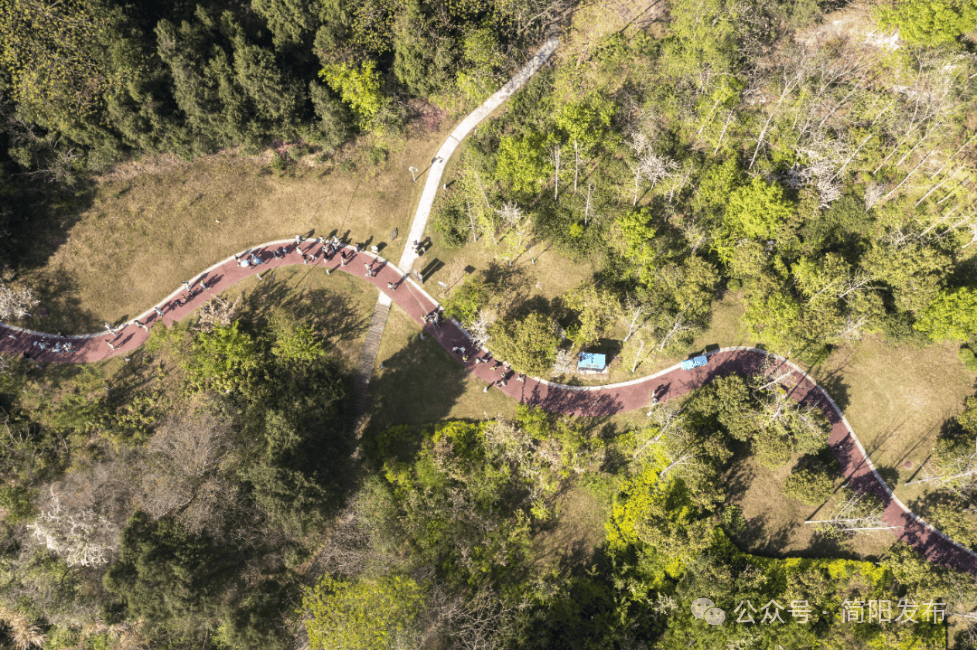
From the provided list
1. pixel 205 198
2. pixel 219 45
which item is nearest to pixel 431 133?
pixel 219 45

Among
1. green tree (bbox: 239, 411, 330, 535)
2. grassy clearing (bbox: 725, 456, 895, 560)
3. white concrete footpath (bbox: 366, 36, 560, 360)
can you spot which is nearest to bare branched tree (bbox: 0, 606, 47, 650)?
green tree (bbox: 239, 411, 330, 535)

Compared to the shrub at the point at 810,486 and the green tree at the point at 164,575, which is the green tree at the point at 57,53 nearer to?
the green tree at the point at 164,575

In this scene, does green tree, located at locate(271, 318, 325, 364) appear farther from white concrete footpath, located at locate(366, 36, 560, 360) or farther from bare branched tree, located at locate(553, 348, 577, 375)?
bare branched tree, located at locate(553, 348, 577, 375)

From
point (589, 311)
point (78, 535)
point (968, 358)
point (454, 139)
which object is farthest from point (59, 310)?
point (968, 358)

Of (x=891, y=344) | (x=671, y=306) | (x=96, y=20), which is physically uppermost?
(x=96, y=20)

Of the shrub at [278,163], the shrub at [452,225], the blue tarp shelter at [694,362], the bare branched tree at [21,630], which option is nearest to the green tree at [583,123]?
the shrub at [452,225]

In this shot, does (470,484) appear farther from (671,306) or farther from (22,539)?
(22,539)
